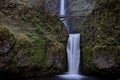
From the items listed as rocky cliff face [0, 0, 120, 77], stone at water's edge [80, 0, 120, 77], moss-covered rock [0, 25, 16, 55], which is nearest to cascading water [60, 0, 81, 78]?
rocky cliff face [0, 0, 120, 77]

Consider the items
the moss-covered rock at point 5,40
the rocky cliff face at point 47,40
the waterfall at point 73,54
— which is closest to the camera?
the moss-covered rock at point 5,40

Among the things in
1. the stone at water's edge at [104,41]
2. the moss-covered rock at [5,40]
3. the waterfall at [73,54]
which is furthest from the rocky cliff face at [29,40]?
the stone at water's edge at [104,41]

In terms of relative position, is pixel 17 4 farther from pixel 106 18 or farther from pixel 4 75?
pixel 106 18

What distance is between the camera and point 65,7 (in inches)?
648

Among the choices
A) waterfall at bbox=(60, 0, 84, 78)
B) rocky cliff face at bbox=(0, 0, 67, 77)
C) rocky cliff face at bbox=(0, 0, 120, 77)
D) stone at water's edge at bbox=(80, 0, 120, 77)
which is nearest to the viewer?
rocky cliff face at bbox=(0, 0, 67, 77)

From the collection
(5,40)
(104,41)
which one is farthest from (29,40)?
(104,41)

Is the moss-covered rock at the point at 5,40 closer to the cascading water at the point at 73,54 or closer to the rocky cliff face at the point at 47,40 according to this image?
the rocky cliff face at the point at 47,40

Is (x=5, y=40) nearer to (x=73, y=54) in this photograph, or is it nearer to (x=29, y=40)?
(x=29, y=40)

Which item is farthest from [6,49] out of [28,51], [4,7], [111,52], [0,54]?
[111,52]

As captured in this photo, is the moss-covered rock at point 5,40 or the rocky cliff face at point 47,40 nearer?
the moss-covered rock at point 5,40

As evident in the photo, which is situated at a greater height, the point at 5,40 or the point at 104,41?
the point at 104,41

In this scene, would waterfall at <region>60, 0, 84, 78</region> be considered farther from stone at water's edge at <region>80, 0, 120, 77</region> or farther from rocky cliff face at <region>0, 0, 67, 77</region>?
stone at water's edge at <region>80, 0, 120, 77</region>

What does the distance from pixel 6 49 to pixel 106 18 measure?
5.30m

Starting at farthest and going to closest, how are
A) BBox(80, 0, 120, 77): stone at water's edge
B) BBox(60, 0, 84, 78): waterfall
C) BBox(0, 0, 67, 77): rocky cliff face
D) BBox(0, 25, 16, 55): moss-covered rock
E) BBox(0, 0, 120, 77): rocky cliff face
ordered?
BBox(60, 0, 84, 78): waterfall → BBox(80, 0, 120, 77): stone at water's edge → BBox(0, 0, 120, 77): rocky cliff face → BBox(0, 0, 67, 77): rocky cliff face → BBox(0, 25, 16, 55): moss-covered rock
